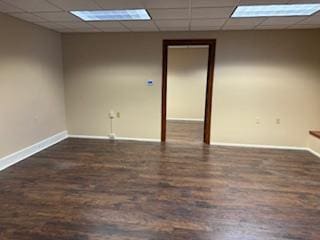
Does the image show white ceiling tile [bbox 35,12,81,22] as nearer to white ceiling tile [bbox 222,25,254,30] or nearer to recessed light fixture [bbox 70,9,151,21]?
recessed light fixture [bbox 70,9,151,21]

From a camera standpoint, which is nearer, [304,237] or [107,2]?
[304,237]

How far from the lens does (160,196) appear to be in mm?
2877

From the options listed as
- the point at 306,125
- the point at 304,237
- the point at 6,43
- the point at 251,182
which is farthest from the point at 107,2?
the point at 306,125

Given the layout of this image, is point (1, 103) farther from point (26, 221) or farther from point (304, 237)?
point (304, 237)

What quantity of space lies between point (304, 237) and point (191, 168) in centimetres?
187

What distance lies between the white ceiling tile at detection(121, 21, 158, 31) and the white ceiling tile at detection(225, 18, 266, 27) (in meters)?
1.35

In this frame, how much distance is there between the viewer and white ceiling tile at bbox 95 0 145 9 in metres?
3.04

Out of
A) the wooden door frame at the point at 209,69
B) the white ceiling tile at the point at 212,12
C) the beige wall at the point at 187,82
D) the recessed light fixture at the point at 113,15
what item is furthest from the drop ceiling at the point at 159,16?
the beige wall at the point at 187,82

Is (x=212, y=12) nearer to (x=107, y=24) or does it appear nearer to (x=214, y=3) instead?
(x=214, y=3)

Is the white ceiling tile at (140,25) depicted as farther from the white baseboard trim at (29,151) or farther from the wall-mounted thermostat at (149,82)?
the white baseboard trim at (29,151)

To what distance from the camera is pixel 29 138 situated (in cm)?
432

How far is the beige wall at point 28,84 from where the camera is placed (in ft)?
12.1

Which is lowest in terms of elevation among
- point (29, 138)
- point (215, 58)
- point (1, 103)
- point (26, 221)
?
point (26, 221)

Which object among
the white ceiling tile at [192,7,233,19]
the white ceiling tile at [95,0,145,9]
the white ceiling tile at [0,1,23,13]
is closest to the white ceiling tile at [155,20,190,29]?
the white ceiling tile at [192,7,233,19]
